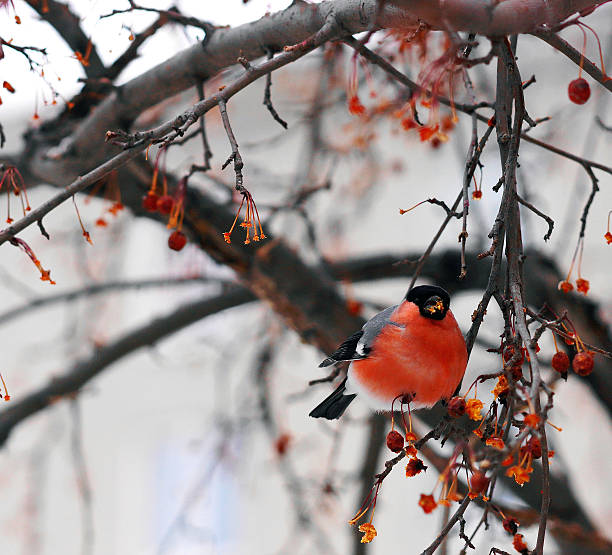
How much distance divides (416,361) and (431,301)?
0.25 feet

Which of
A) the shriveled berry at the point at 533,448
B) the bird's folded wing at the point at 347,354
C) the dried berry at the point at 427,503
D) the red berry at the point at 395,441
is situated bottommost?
the dried berry at the point at 427,503

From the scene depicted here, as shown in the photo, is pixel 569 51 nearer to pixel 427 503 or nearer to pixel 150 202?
pixel 427 503

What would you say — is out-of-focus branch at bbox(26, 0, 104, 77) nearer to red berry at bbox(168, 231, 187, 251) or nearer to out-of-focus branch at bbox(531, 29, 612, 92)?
red berry at bbox(168, 231, 187, 251)

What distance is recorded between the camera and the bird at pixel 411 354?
75cm

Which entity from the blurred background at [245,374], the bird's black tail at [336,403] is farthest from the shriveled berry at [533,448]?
the blurred background at [245,374]

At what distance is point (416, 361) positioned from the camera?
2.51 feet

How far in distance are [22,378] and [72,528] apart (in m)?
0.91

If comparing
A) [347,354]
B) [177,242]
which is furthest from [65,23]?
[347,354]

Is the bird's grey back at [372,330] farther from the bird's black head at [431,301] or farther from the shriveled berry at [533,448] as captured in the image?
the shriveled berry at [533,448]

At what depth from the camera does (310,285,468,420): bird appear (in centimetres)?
75

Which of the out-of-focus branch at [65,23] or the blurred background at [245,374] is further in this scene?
the blurred background at [245,374]

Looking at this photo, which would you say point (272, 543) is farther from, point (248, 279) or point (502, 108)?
point (502, 108)

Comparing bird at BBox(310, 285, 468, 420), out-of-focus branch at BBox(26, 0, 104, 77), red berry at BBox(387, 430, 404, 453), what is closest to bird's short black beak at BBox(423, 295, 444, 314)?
bird at BBox(310, 285, 468, 420)

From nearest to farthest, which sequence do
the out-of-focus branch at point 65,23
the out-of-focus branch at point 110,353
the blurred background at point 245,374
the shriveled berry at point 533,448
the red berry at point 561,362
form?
the shriveled berry at point 533,448 < the red berry at point 561,362 < the out-of-focus branch at point 65,23 < the out-of-focus branch at point 110,353 < the blurred background at point 245,374
